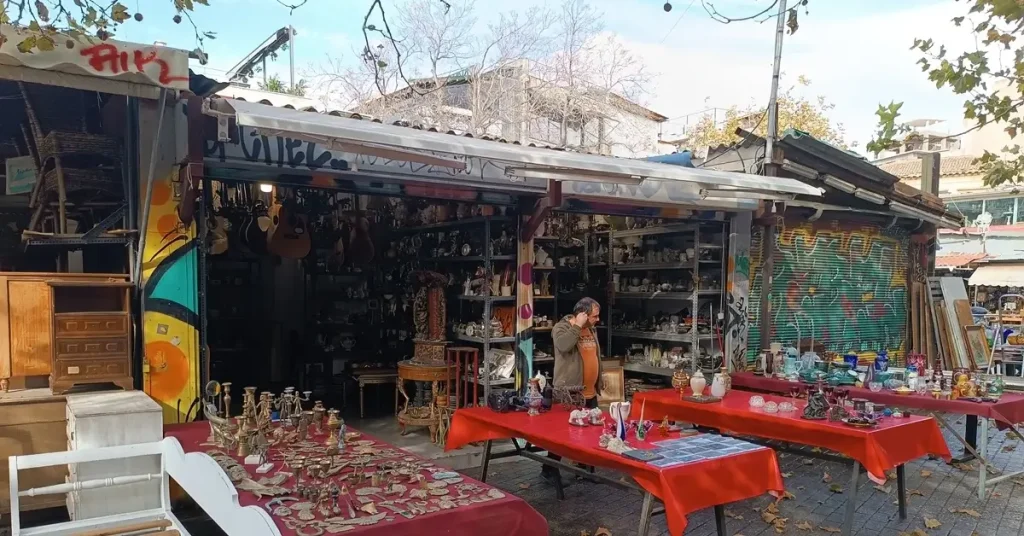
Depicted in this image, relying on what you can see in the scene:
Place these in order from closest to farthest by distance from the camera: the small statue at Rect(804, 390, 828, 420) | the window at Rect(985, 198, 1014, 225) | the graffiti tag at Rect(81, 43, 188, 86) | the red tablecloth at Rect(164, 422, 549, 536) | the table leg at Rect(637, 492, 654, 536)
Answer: the red tablecloth at Rect(164, 422, 549, 536) → the table leg at Rect(637, 492, 654, 536) → the graffiti tag at Rect(81, 43, 188, 86) → the small statue at Rect(804, 390, 828, 420) → the window at Rect(985, 198, 1014, 225)

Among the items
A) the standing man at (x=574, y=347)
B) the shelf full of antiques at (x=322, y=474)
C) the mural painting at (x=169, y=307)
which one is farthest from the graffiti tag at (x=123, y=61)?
the standing man at (x=574, y=347)

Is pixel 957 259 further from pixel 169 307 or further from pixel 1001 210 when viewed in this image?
pixel 169 307

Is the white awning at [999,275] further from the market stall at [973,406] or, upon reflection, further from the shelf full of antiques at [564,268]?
the market stall at [973,406]

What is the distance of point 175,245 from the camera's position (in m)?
4.57

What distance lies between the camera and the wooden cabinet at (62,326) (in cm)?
409

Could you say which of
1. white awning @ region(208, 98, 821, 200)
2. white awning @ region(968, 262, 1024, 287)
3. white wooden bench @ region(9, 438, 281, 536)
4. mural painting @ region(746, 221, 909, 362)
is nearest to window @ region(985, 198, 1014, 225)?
white awning @ region(968, 262, 1024, 287)

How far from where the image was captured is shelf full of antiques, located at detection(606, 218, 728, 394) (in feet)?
25.7

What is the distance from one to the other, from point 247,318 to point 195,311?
3.70 meters

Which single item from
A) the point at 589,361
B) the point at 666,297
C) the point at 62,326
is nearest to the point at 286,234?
the point at 62,326

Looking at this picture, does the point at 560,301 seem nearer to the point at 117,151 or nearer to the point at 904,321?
the point at 117,151

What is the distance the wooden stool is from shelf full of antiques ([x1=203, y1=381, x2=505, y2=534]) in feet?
7.94

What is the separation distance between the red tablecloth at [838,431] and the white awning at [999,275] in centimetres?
1353

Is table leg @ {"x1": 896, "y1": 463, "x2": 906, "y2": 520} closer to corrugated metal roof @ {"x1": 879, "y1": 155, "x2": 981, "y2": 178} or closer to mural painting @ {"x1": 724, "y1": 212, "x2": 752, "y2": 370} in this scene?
mural painting @ {"x1": 724, "y1": 212, "x2": 752, "y2": 370}

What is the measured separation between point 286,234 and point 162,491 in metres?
4.11
